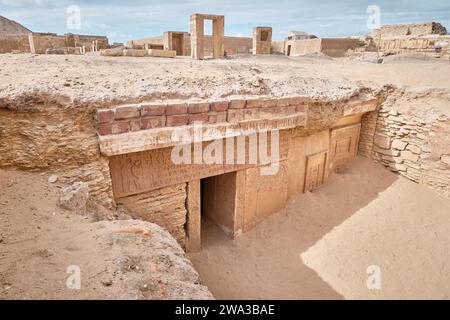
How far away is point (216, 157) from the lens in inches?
163

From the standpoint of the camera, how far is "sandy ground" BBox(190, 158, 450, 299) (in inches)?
152

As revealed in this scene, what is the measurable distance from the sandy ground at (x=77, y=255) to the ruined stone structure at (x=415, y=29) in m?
20.4

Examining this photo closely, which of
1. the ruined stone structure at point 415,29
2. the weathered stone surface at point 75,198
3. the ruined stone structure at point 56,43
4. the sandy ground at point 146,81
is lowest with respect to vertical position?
the weathered stone surface at point 75,198

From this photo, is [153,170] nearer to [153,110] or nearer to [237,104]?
[153,110]

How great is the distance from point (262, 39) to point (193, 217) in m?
10.7

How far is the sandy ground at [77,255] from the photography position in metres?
1.77

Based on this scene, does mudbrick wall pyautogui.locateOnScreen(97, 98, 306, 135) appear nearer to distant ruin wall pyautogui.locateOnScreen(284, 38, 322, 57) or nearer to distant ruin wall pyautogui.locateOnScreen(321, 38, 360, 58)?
distant ruin wall pyautogui.locateOnScreen(284, 38, 322, 57)

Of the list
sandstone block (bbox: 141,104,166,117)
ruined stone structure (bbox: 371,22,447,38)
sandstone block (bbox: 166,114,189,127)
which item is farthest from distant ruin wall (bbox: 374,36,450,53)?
sandstone block (bbox: 141,104,166,117)

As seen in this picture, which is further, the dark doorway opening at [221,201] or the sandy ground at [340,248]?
the dark doorway opening at [221,201]

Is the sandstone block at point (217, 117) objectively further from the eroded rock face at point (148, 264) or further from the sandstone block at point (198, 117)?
the eroded rock face at point (148, 264)

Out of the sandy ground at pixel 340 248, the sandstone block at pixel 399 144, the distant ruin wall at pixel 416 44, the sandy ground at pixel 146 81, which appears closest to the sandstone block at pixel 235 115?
the sandy ground at pixel 146 81

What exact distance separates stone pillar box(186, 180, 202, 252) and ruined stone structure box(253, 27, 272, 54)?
1017 centimetres

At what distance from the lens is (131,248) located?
2.27m
